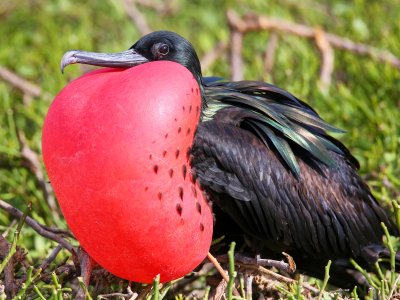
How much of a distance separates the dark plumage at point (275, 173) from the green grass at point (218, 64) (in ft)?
0.55

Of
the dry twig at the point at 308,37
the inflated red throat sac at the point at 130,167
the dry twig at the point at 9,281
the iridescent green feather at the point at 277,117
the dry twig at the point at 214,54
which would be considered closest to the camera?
the inflated red throat sac at the point at 130,167

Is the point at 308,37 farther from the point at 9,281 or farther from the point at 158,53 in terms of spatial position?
the point at 9,281

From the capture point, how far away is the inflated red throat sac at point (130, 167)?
73.3 inches

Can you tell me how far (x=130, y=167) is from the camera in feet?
6.09

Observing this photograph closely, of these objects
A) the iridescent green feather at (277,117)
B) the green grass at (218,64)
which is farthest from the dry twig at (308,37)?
the iridescent green feather at (277,117)

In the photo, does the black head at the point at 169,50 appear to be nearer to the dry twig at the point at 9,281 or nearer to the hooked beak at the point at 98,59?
the hooked beak at the point at 98,59

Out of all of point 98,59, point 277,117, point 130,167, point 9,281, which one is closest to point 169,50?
point 98,59

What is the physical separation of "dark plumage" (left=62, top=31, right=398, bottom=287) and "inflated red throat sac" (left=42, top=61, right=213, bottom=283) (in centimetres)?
14

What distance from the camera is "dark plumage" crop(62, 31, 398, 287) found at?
2129 millimetres

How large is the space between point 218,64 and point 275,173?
1.88 metres

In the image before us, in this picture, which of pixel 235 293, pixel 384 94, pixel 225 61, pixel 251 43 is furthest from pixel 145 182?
pixel 251 43

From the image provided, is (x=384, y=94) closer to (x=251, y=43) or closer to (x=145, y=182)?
(x=251, y=43)

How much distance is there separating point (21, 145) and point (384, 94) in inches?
57.3

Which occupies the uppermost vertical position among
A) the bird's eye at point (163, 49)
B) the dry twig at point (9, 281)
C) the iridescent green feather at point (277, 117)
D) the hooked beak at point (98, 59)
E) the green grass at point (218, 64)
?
the bird's eye at point (163, 49)
